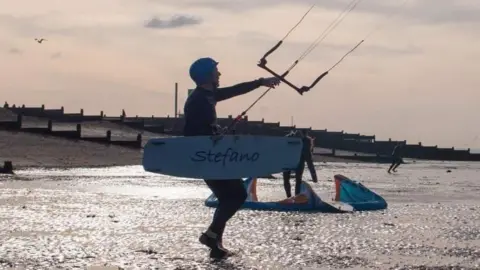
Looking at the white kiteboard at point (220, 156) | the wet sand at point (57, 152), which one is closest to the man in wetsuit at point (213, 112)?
the white kiteboard at point (220, 156)

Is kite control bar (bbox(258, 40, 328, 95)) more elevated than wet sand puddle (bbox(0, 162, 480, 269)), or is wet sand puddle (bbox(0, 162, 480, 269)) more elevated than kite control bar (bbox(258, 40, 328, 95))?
kite control bar (bbox(258, 40, 328, 95))

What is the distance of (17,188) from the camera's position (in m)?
19.2

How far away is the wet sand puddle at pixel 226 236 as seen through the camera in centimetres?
827

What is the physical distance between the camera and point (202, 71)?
921 centimetres

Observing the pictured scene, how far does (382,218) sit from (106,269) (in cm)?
656

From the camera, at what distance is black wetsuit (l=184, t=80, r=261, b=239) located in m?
8.98

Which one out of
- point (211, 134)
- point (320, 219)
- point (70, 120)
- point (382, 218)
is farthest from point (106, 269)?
point (70, 120)

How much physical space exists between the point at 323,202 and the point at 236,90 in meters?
5.57

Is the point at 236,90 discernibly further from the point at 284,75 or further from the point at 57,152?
the point at 57,152

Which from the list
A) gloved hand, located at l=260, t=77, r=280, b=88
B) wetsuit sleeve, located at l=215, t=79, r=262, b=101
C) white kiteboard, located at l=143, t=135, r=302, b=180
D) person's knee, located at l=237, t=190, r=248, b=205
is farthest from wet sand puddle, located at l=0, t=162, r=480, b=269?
gloved hand, located at l=260, t=77, r=280, b=88

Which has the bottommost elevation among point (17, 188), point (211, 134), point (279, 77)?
point (17, 188)

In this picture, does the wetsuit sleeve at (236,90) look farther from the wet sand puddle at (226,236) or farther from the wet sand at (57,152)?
the wet sand at (57,152)

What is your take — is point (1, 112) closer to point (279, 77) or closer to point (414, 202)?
point (414, 202)

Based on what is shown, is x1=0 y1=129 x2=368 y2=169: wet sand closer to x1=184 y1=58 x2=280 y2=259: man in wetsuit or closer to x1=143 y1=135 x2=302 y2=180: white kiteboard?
x1=143 y1=135 x2=302 y2=180: white kiteboard
